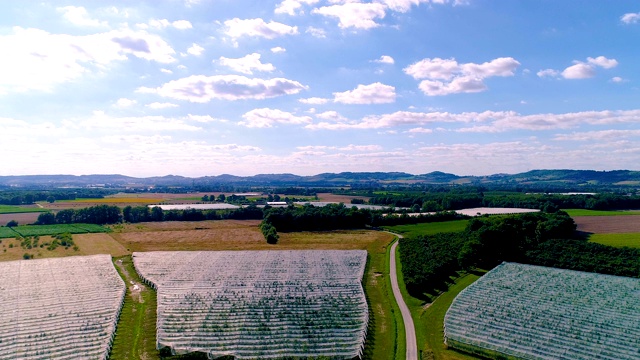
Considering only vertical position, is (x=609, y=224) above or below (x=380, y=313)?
above

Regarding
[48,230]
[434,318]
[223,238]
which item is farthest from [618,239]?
[48,230]

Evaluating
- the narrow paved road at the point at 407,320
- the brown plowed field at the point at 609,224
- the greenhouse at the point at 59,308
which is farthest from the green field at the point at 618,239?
the greenhouse at the point at 59,308

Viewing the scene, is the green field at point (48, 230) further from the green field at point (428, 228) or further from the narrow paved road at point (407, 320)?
the narrow paved road at point (407, 320)

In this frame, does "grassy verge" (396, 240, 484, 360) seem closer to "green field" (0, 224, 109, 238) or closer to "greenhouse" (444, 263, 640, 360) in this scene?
"greenhouse" (444, 263, 640, 360)

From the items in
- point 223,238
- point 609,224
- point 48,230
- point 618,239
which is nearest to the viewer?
point 618,239

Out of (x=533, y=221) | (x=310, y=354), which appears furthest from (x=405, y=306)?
(x=533, y=221)

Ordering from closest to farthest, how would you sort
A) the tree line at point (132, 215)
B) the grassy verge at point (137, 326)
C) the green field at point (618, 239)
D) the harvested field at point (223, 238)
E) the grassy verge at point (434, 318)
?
the grassy verge at point (434, 318) → the grassy verge at point (137, 326) → the green field at point (618, 239) → the harvested field at point (223, 238) → the tree line at point (132, 215)

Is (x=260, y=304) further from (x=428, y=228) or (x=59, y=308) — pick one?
(x=428, y=228)
